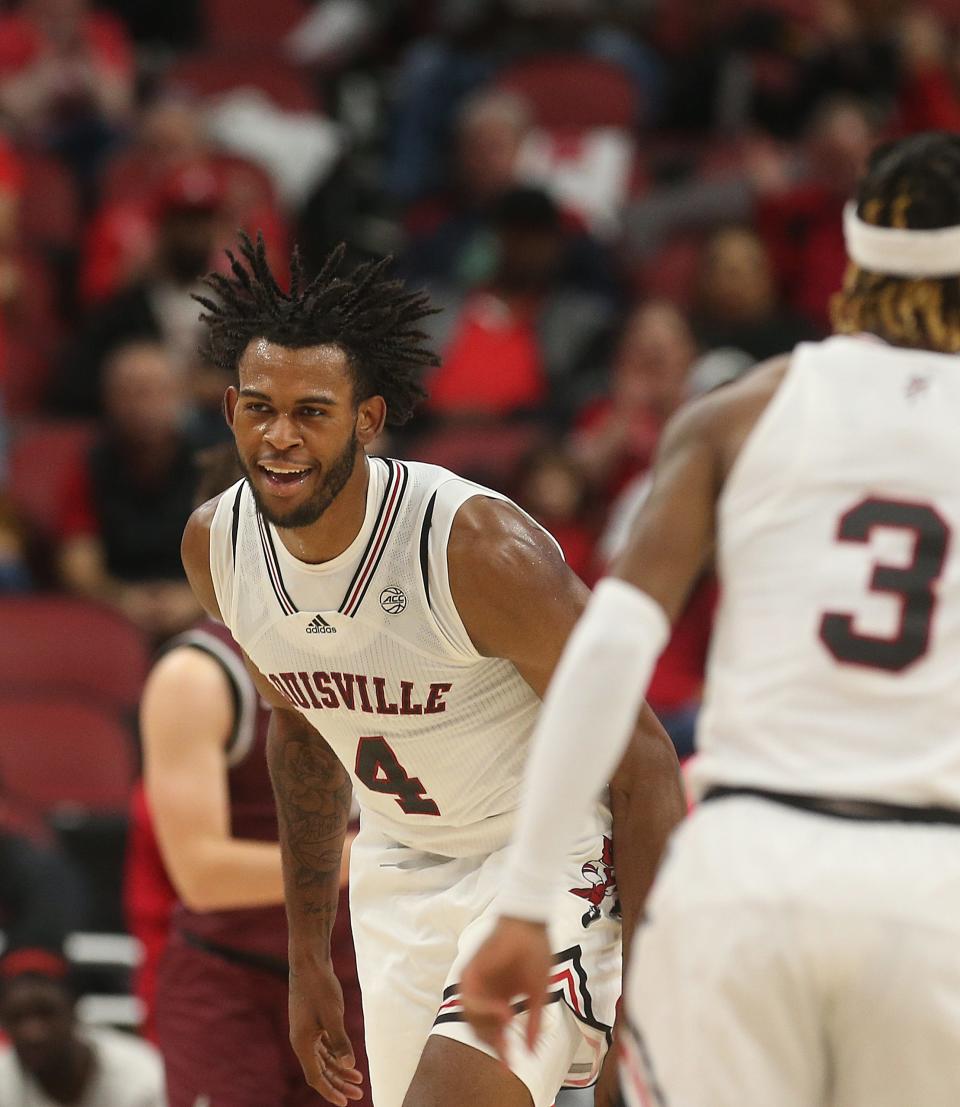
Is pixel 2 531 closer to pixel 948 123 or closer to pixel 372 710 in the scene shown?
pixel 372 710

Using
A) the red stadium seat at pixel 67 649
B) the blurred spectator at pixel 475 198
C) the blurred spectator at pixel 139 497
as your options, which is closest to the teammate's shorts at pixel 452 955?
the red stadium seat at pixel 67 649

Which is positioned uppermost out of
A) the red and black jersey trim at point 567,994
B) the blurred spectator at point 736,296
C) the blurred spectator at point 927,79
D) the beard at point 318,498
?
the blurred spectator at point 927,79

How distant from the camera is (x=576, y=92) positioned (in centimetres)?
1093

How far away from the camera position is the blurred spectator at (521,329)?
9203 mm

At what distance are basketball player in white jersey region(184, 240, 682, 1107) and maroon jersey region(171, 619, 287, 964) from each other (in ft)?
2.34

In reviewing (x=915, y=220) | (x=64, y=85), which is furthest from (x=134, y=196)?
(x=915, y=220)

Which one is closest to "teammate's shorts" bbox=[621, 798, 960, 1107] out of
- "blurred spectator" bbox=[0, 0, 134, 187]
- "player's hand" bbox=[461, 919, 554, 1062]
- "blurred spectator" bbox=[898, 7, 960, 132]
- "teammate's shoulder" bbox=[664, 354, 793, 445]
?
"player's hand" bbox=[461, 919, 554, 1062]

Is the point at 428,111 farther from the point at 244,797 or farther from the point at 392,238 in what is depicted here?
the point at 244,797

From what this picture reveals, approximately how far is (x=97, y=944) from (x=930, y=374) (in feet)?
16.1

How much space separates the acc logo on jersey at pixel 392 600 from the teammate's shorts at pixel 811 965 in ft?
3.76

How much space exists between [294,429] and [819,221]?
655 centimetres

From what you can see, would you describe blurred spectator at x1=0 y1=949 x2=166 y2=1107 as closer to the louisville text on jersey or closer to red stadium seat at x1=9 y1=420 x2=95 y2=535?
red stadium seat at x1=9 y1=420 x2=95 y2=535

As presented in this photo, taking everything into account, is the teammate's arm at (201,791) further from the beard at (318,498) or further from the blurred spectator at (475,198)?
the blurred spectator at (475,198)

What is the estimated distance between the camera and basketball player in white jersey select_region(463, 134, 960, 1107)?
255cm
